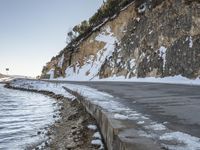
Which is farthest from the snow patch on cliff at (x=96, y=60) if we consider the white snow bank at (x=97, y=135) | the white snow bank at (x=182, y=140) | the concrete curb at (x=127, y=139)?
the white snow bank at (x=182, y=140)

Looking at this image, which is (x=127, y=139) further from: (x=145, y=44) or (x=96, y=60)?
(x=96, y=60)

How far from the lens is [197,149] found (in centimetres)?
538

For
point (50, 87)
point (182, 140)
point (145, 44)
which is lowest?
point (182, 140)

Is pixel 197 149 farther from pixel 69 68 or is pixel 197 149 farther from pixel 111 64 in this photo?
pixel 69 68

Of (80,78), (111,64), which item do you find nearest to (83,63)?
(80,78)

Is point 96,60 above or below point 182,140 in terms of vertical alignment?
above

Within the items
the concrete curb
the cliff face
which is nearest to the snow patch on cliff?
the cliff face

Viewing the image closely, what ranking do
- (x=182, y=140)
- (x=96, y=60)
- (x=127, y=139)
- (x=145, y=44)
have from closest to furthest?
(x=127, y=139) → (x=182, y=140) → (x=145, y=44) → (x=96, y=60)

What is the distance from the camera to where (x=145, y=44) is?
38656 mm

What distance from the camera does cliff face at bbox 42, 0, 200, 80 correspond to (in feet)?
99.0

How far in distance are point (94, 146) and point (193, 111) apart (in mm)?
3353

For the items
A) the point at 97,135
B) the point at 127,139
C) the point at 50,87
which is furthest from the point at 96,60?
the point at 127,139

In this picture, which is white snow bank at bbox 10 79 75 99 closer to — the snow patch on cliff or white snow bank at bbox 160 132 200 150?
the snow patch on cliff

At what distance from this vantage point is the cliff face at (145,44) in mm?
30175
